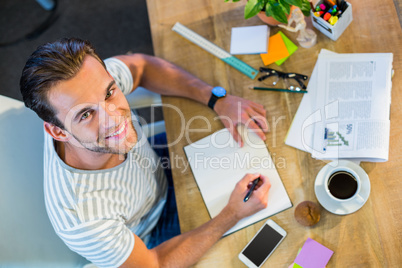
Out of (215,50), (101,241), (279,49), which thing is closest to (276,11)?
(279,49)

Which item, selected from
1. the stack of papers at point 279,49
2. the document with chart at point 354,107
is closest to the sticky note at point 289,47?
the stack of papers at point 279,49

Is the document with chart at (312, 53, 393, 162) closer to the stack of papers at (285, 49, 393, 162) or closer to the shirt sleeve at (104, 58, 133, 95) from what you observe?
the stack of papers at (285, 49, 393, 162)

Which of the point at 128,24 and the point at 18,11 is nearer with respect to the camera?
the point at 128,24

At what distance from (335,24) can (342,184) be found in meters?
0.44

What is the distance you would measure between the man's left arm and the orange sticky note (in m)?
0.15

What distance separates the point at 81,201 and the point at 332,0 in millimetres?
879

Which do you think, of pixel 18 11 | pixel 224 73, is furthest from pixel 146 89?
pixel 18 11

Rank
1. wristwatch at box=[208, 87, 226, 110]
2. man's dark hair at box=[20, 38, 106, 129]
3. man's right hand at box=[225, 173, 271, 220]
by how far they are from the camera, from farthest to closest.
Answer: wristwatch at box=[208, 87, 226, 110] → man's right hand at box=[225, 173, 271, 220] → man's dark hair at box=[20, 38, 106, 129]

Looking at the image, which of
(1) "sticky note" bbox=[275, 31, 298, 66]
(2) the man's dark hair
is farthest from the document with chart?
(2) the man's dark hair

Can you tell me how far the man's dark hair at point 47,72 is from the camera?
924 mm

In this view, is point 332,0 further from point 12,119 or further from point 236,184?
point 12,119

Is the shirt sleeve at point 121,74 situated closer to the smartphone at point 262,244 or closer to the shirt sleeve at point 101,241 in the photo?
the shirt sleeve at point 101,241

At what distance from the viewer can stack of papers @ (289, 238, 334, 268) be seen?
0.98m

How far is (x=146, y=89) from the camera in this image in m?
1.33
